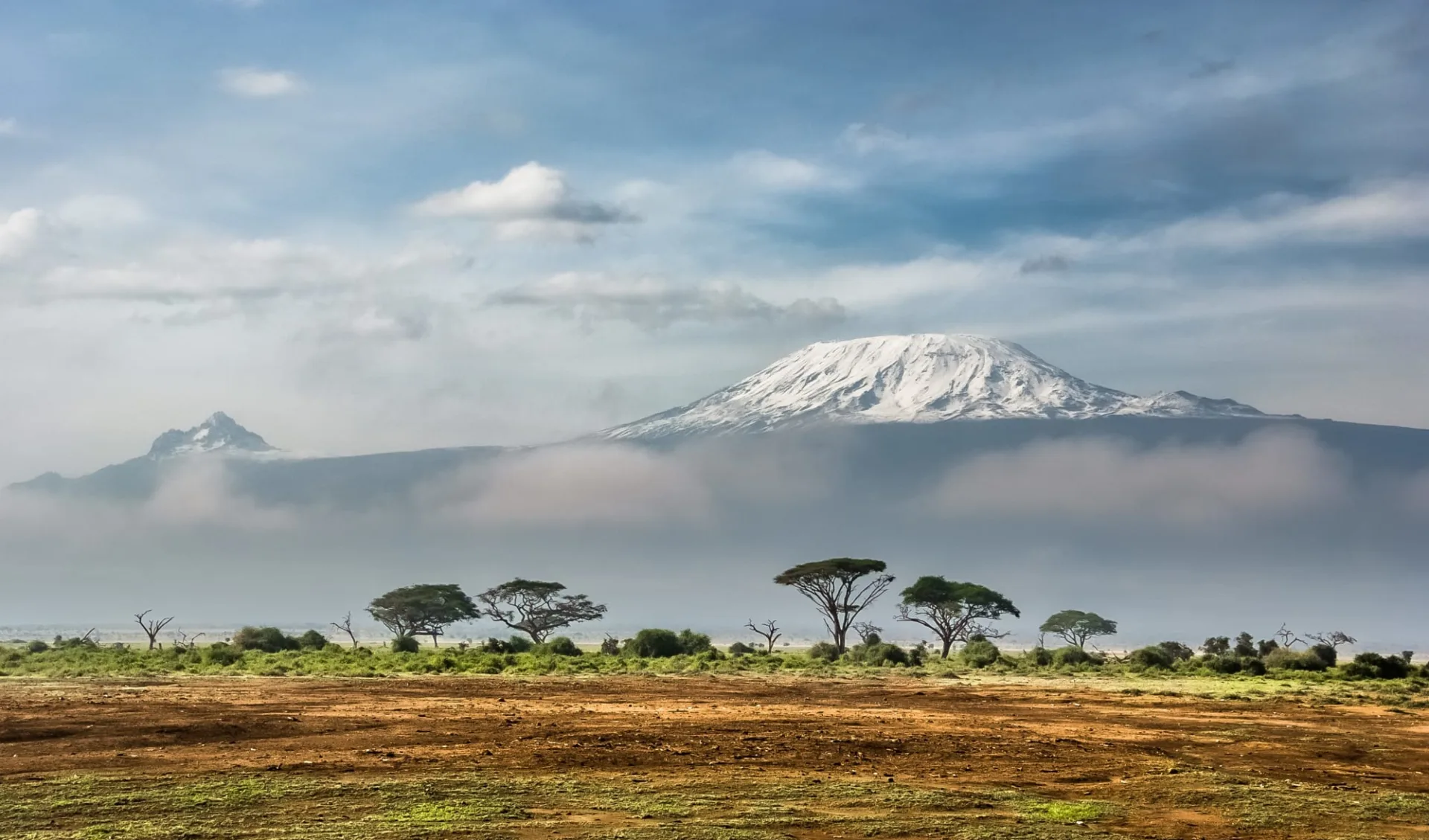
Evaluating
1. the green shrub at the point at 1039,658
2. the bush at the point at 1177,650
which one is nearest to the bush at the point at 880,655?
the green shrub at the point at 1039,658

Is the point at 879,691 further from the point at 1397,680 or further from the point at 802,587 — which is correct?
the point at 802,587

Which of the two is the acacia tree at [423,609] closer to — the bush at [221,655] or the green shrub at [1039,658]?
the bush at [221,655]

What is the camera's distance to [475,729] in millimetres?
23703

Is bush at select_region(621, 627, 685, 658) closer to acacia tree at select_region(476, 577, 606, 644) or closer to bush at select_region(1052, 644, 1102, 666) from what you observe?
bush at select_region(1052, 644, 1102, 666)

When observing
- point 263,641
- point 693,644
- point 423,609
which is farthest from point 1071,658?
point 423,609

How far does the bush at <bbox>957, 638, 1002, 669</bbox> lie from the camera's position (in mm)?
60669

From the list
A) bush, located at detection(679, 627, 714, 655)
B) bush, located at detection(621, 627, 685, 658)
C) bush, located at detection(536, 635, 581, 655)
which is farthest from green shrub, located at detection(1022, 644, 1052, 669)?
bush, located at detection(536, 635, 581, 655)

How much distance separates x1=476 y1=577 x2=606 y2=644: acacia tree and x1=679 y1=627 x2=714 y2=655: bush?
941 inches

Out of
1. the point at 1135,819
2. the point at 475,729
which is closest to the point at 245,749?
the point at 475,729

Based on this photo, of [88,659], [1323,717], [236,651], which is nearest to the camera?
[1323,717]

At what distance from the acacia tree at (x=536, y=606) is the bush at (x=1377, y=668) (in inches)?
2181

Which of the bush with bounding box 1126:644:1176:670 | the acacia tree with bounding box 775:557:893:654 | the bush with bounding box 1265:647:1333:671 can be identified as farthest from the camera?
the acacia tree with bounding box 775:557:893:654

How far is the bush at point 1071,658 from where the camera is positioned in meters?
62.7

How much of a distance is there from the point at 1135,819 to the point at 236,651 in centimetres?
5122
